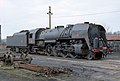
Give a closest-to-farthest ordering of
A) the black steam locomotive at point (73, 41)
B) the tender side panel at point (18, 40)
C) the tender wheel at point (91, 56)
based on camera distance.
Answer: the tender wheel at point (91, 56) < the black steam locomotive at point (73, 41) < the tender side panel at point (18, 40)

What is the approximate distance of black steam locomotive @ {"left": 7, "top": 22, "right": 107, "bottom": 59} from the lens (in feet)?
82.0

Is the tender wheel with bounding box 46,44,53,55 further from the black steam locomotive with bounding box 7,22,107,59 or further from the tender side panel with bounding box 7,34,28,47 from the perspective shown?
the tender side panel with bounding box 7,34,28,47

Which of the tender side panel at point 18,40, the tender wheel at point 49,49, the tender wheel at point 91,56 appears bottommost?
the tender wheel at point 91,56

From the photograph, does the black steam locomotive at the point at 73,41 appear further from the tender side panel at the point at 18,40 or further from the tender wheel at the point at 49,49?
the tender side panel at the point at 18,40

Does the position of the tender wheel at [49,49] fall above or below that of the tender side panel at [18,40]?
below

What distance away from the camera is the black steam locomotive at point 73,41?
24984 mm

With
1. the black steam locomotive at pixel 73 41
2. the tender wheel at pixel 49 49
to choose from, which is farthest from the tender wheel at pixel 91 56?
the tender wheel at pixel 49 49

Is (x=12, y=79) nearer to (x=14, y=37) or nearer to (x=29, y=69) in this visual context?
(x=29, y=69)

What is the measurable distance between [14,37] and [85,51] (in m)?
18.6

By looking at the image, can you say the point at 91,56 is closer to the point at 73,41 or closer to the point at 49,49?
the point at 73,41

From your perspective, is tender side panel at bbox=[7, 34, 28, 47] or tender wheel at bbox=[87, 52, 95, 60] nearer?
tender wheel at bbox=[87, 52, 95, 60]

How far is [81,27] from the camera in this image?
26.2 meters

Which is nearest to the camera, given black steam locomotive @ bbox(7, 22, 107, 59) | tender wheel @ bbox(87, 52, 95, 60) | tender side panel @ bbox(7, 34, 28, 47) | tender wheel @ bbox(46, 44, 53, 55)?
tender wheel @ bbox(87, 52, 95, 60)

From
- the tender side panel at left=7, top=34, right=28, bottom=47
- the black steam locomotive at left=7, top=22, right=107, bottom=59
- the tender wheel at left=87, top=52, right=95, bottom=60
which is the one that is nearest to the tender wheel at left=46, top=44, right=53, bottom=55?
the black steam locomotive at left=7, top=22, right=107, bottom=59
